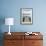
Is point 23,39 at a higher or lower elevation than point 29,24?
lower

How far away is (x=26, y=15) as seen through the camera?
173 inches

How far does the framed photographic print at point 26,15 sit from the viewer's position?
438 cm

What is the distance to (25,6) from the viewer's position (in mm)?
4402

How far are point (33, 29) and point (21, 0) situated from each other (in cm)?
113

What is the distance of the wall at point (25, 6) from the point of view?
4410mm

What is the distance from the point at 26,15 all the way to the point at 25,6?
33cm

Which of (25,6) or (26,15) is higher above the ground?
(25,6)

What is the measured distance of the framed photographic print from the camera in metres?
4.38

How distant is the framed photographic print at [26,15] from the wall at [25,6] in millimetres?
110

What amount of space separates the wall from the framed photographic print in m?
0.11

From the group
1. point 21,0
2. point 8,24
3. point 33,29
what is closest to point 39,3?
point 21,0

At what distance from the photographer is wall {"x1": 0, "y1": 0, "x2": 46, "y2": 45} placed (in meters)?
4.41

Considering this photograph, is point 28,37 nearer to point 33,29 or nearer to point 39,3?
point 33,29

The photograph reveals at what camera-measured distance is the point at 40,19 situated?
4430mm
